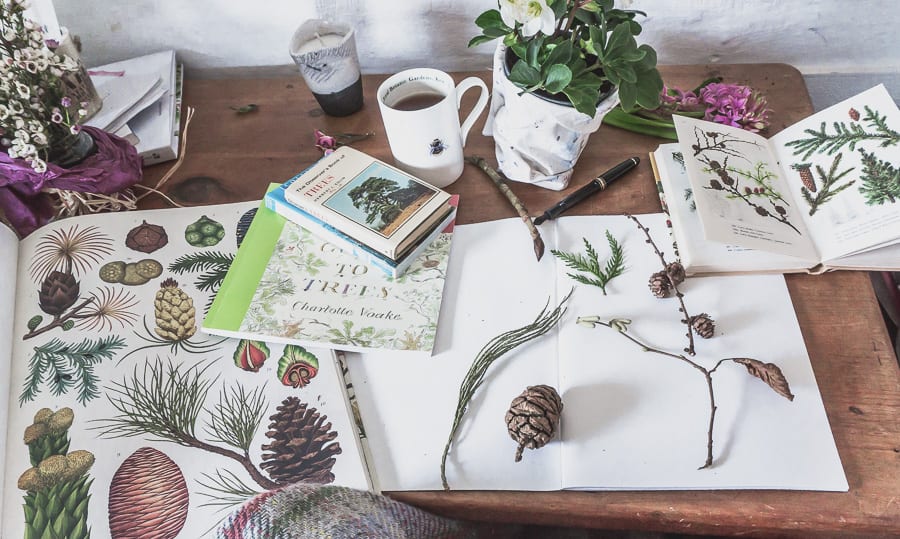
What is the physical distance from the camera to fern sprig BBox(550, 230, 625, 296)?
26.5 inches

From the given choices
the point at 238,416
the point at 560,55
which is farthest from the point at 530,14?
the point at 238,416

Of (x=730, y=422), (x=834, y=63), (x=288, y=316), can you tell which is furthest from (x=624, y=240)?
(x=834, y=63)

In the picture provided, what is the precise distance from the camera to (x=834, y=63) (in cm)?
92

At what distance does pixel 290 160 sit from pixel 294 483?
0.45 meters

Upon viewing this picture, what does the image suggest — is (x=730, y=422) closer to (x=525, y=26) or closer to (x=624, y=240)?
(x=624, y=240)

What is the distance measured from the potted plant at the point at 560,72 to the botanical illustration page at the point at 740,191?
122 millimetres

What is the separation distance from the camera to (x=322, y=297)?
677 mm

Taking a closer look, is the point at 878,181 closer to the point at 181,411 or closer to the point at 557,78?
the point at 557,78

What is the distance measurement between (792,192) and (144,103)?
0.85 metres

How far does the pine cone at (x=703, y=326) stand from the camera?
24.3 inches

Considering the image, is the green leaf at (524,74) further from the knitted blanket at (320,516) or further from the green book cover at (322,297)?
the knitted blanket at (320,516)

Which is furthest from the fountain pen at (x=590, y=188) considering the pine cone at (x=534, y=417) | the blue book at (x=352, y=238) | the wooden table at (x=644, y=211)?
the pine cone at (x=534, y=417)

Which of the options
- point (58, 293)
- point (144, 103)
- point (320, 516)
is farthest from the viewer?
point (144, 103)

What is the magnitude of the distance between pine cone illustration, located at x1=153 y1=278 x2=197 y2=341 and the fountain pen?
0.41m
